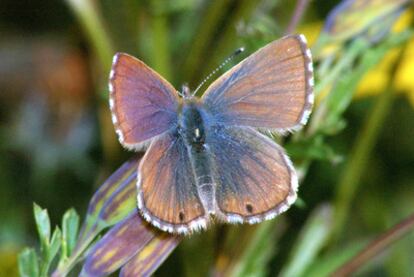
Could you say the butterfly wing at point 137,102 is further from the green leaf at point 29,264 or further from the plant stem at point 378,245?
the plant stem at point 378,245

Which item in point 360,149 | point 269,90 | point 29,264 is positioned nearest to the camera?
point 29,264

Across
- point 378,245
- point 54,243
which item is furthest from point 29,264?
point 378,245

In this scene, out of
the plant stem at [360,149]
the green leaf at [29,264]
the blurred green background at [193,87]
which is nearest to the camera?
the green leaf at [29,264]

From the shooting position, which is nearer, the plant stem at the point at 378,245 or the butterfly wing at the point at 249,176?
the butterfly wing at the point at 249,176

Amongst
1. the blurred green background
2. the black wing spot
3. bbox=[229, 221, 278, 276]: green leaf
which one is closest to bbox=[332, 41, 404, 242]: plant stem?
the blurred green background

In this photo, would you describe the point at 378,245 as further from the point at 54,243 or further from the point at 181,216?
the point at 54,243

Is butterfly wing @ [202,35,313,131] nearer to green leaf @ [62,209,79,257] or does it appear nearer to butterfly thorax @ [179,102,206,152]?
butterfly thorax @ [179,102,206,152]

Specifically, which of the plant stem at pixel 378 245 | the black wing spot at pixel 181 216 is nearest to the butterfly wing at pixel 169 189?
the black wing spot at pixel 181 216

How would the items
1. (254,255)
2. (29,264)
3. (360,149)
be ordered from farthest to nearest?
(360,149) < (254,255) < (29,264)

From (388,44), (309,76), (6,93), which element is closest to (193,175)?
(309,76)

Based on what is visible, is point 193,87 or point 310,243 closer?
point 310,243
